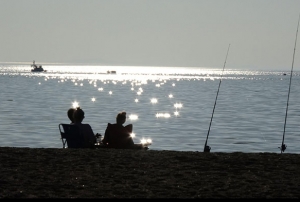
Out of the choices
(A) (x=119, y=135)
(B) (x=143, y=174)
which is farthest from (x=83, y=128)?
(B) (x=143, y=174)

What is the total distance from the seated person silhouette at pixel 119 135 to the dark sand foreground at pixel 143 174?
1551 millimetres

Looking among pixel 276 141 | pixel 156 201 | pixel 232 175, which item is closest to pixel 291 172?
pixel 232 175

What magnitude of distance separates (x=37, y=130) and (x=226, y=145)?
27.8 ft

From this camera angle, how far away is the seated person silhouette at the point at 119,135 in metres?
12.0

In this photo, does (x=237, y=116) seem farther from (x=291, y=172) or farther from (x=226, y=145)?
(x=291, y=172)

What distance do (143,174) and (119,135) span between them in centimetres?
381

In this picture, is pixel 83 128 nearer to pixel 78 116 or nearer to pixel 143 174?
pixel 78 116

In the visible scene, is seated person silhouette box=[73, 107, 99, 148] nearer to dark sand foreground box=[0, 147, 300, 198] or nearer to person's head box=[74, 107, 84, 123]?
person's head box=[74, 107, 84, 123]

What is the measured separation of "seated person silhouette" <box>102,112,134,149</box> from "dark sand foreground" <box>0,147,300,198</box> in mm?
1551

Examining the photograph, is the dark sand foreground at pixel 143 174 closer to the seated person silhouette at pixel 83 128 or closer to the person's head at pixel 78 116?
the seated person silhouette at pixel 83 128

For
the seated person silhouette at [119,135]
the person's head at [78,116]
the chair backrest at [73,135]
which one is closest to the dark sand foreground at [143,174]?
the seated person silhouette at [119,135]

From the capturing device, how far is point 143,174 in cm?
827

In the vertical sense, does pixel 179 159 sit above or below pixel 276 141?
below

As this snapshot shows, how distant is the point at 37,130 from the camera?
2942 centimetres
